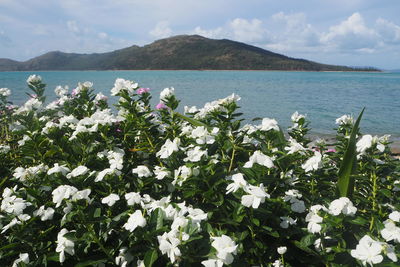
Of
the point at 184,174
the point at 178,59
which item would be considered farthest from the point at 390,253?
the point at 178,59

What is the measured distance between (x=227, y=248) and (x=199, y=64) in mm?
94270

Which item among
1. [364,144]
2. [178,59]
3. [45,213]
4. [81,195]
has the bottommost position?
[45,213]

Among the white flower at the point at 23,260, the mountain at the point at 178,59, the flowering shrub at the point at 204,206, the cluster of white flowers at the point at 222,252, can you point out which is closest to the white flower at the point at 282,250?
the flowering shrub at the point at 204,206

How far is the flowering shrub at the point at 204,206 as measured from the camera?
1312 mm

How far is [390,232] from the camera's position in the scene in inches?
53.1

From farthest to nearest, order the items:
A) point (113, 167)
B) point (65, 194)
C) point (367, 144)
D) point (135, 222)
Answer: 1. point (367, 144)
2. point (113, 167)
3. point (65, 194)
4. point (135, 222)

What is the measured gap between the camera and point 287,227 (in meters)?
1.54

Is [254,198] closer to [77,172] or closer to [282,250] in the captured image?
[282,250]

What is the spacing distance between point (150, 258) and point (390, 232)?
3.60 feet

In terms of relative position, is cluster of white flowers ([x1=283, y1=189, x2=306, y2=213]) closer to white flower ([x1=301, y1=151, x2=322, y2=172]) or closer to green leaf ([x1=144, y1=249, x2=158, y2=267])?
white flower ([x1=301, y1=151, x2=322, y2=172])

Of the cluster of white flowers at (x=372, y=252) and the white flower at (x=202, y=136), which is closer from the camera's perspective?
the cluster of white flowers at (x=372, y=252)

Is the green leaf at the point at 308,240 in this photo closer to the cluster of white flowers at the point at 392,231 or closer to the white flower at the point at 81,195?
the cluster of white flowers at the point at 392,231

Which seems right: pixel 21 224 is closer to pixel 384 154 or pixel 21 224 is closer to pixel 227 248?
pixel 227 248

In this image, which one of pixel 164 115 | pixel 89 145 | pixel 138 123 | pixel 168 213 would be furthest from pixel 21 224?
pixel 164 115
